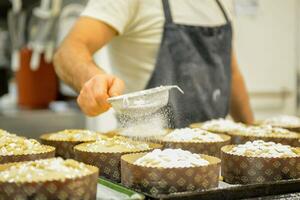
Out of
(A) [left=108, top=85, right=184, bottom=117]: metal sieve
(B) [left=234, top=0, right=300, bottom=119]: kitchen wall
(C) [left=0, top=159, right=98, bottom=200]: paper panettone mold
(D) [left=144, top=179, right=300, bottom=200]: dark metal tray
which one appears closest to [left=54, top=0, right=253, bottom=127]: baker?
(A) [left=108, top=85, right=184, bottom=117]: metal sieve

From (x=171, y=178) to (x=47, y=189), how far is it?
332mm

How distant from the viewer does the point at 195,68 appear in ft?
8.61

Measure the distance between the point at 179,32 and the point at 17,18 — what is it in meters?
1.89

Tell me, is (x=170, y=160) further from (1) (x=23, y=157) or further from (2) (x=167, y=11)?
(2) (x=167, y=11)

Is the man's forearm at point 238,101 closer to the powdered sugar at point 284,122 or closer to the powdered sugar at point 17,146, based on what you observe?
the powdered sugar at point 284,122

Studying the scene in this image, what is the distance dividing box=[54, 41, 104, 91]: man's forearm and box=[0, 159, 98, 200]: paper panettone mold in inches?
34.2

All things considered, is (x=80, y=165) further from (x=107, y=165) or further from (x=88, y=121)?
(x=88, y=121)

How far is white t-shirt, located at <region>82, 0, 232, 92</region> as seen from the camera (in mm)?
2496

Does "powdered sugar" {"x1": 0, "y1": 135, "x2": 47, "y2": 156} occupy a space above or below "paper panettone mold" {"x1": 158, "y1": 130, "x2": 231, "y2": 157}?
above

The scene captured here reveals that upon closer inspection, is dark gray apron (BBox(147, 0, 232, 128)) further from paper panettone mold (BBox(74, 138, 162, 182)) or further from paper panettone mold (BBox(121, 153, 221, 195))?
paper panettone mold (BBox(121, 153, 221, 195))

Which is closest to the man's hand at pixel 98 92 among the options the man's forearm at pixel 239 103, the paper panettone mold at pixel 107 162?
the paper panettone mold at pixel 107 162

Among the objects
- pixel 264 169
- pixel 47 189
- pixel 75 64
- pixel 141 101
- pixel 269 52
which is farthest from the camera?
pixel 269 52

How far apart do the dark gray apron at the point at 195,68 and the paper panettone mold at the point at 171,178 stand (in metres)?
0.99

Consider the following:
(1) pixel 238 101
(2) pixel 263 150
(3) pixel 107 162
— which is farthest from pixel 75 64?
(1) pixel 238 101
